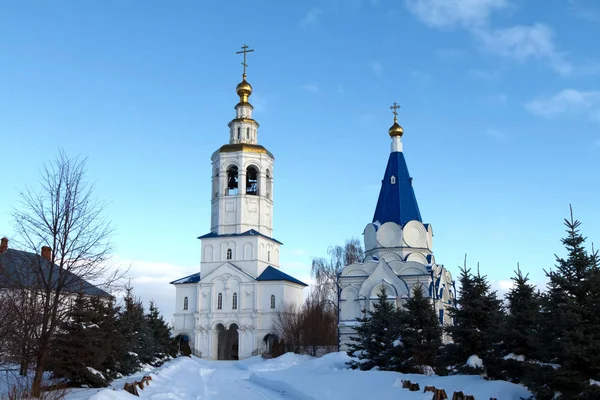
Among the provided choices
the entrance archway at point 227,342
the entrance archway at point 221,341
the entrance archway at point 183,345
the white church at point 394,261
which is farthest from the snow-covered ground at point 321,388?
the entrance archway at point 227,342

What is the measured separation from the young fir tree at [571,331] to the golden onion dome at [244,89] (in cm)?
4244

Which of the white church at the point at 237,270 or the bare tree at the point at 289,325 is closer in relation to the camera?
the bare tree at the point at 289,325

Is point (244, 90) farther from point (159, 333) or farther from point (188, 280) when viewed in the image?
point (159, 333)

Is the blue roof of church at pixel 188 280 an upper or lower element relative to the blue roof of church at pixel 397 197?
lower

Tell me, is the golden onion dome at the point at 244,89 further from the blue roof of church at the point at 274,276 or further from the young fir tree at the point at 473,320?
the young fir tree at the point at 473,320

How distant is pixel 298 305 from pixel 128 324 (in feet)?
88.1

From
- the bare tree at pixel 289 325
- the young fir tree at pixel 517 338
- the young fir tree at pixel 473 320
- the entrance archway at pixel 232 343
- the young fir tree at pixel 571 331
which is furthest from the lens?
the entrance archway at pixel 232 343

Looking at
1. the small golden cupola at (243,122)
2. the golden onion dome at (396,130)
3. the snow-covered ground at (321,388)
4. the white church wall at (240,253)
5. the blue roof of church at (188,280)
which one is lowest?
the snow-covered ground at (321,388)

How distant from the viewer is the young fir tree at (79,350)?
1589 centimetres

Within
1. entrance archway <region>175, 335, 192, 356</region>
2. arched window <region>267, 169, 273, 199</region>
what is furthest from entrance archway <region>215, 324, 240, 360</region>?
arched window <region>267, 169, 273, 199</region>

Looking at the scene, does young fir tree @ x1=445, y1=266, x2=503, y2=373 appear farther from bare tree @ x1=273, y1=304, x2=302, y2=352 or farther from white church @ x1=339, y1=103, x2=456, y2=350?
bare tree @ x1=273, y1=304, x2=302, y2=352

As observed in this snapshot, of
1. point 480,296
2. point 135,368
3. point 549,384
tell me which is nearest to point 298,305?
point 135,368

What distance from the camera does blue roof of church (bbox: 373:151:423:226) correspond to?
3922 centimetres

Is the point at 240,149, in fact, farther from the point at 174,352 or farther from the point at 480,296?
the point at 480,296
